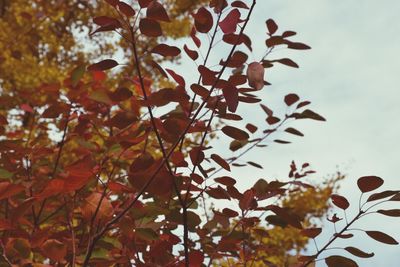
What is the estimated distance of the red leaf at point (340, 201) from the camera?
4.30 ft

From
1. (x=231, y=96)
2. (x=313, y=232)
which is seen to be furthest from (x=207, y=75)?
(x=313, y=232)

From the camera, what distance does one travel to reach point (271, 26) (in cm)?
148

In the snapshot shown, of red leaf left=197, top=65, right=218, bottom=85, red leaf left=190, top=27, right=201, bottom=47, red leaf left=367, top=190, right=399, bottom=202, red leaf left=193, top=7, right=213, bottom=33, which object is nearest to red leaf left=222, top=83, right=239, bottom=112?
red leaf left=197, top=65, right=218, bottom=85

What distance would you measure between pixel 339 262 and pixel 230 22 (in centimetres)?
67

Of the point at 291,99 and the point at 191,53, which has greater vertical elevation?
the point at 291,99

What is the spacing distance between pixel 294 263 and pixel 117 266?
21.9 inches

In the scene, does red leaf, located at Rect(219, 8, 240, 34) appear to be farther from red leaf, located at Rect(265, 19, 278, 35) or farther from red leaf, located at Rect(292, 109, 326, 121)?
red leaf, located at Rect(292, 109, 326, 121)

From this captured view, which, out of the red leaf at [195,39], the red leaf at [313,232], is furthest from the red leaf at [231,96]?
the red leaf at [313,232]

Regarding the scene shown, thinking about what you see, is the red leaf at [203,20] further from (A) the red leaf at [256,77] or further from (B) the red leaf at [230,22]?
(A) the red leaf at [256,77]

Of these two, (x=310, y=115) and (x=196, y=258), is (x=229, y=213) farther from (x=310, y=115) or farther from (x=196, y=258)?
(x=310, y=115)

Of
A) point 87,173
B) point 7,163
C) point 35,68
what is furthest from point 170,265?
point 35,68

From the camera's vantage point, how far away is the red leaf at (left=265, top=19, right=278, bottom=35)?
58.1 inches

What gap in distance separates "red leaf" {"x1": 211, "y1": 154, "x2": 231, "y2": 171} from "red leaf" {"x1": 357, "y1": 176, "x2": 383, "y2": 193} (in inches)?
13.3

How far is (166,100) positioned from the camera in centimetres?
114
